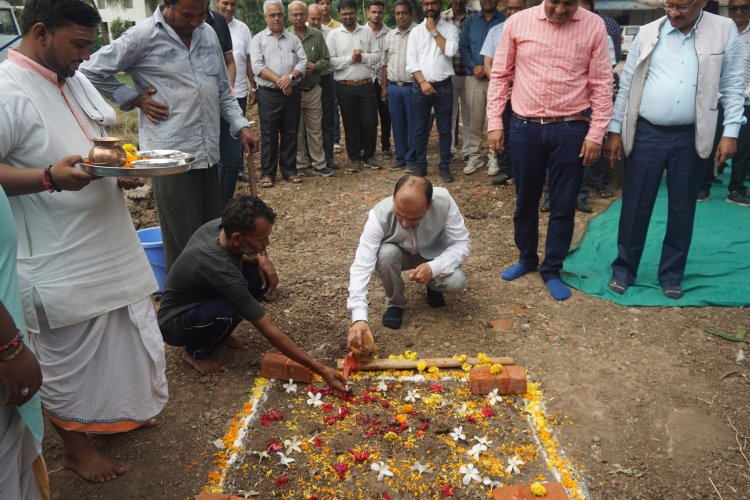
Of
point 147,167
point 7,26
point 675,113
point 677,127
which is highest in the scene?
point 7,26

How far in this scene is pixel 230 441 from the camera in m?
3.11

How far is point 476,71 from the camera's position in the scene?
24.3 ft

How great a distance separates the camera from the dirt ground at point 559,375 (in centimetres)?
284

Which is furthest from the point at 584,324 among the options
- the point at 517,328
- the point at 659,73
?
the point at 659,73

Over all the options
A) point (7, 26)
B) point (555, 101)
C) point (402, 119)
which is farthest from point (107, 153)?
point (7, 26)

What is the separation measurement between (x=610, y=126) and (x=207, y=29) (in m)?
3.06

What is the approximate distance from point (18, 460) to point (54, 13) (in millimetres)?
1631

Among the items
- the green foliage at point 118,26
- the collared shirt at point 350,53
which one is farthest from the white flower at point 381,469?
the green foliage at point 118,26

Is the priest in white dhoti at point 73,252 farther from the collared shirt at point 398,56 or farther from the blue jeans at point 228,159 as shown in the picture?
the collared shirt at point 398,56

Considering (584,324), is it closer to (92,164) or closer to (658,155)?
(658,155)

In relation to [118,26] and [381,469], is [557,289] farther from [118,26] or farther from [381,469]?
[118,26]

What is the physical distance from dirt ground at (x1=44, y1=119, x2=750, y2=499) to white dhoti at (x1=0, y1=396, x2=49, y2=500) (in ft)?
2.86

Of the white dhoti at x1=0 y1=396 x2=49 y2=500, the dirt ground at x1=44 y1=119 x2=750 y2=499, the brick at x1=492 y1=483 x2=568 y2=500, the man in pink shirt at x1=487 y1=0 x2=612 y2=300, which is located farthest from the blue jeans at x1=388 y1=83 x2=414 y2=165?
the white dhoti at x1=0 y1=396 x2=49 y2=500

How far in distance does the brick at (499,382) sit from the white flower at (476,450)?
0.46 meters
